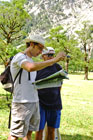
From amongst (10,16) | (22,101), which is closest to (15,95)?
(22,101)

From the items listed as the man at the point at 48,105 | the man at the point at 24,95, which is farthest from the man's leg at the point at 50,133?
the man at the point at 24,95

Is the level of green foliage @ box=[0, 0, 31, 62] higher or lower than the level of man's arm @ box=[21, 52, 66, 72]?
higher

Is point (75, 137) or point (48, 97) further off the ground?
point (48, 97)

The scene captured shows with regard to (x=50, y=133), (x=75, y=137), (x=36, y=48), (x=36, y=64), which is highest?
(x=36, y=48)

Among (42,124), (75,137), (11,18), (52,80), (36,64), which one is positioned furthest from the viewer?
(11,18)

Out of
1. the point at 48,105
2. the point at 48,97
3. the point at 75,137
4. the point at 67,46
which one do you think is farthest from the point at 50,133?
the point at 67,46

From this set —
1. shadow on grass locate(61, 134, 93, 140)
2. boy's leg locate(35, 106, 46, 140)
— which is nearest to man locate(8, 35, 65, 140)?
boy's leg locate(35, 106, 46, 140)

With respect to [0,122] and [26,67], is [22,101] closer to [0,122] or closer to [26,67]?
[26,67]

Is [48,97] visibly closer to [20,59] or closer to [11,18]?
[20,59]

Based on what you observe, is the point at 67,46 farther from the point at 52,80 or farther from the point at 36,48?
the point at 36,48

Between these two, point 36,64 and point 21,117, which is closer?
point 36,64

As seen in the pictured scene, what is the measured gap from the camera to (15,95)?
9.20 feet

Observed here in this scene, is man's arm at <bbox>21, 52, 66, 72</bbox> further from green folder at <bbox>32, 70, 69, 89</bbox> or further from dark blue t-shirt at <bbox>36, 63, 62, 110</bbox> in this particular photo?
dark blue t-shirt at <bbox>36, 63, 62, 110</bbox>

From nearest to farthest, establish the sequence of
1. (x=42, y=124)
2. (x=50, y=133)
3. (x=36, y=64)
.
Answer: (x=36, y=64), (x=42, y=124), (x=50, y=133)
